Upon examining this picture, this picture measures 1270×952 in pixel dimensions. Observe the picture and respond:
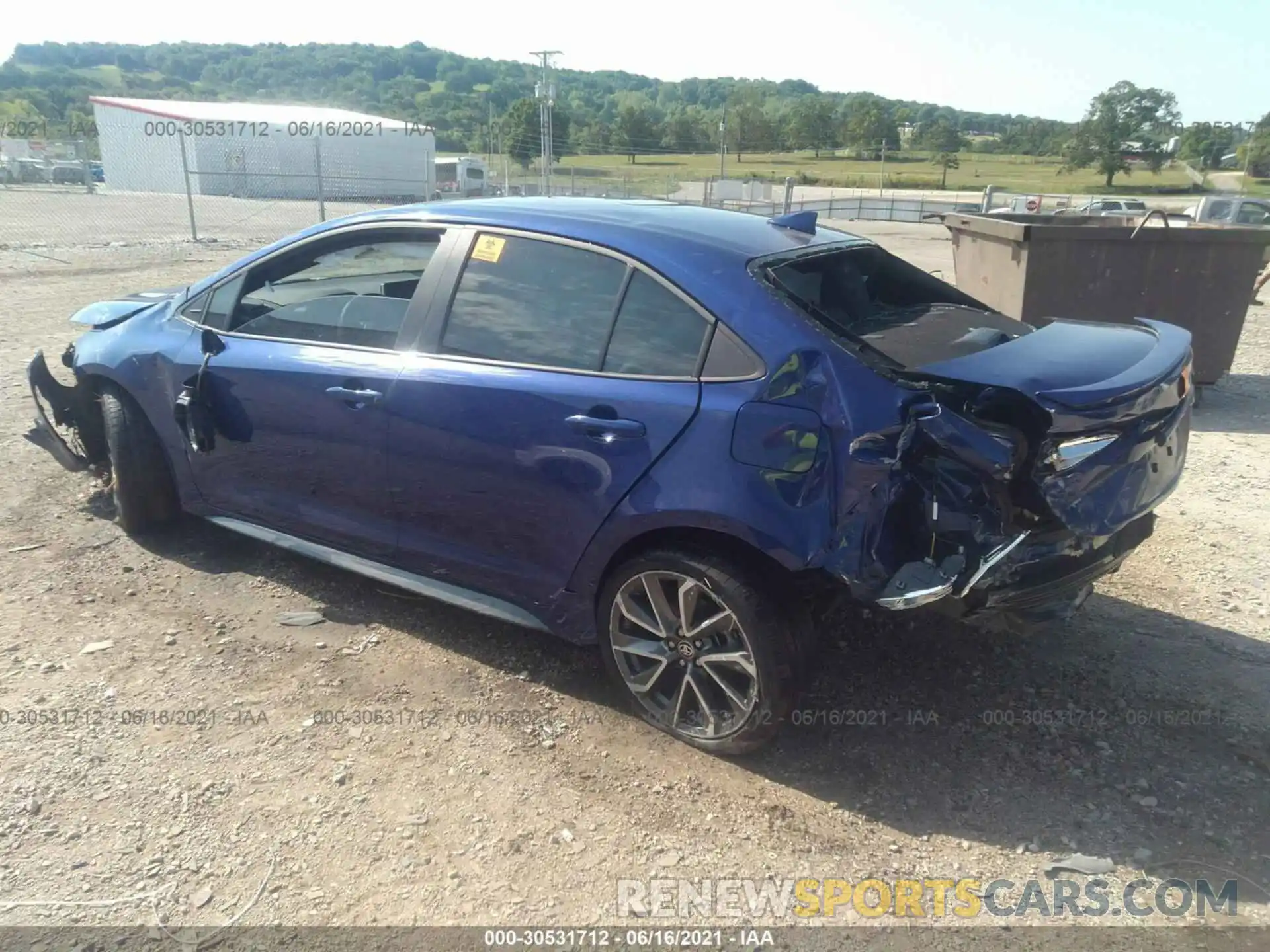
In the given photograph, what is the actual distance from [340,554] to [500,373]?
47.0 inches

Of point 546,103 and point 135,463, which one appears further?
point 546,103

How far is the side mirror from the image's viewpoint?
4082 millimetres

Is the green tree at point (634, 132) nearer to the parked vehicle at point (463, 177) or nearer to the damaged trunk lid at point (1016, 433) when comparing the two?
the parked vehicle at point (463, 177)

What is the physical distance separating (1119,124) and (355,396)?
64572 mm

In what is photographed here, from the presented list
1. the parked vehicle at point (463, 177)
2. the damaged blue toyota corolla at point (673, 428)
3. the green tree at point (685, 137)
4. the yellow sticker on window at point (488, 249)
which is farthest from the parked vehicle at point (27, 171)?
the yellow sticker on window at point (488, 249)

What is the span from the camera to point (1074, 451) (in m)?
2.81

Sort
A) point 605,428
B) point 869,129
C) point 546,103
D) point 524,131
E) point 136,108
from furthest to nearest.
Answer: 1. point 869,129
2. point 524,131
3. point 136,108
4. point 546,103
5. point 605,428

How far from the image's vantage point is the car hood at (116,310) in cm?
480

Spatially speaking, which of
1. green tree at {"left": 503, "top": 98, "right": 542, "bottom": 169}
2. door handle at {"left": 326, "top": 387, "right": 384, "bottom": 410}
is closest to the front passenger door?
door handle at {"left": 326, "top": 387, "right": 384, "bottom": 410}

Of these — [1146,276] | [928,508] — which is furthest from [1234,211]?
[928,508]

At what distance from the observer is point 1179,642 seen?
12.8ft

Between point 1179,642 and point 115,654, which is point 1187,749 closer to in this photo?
point 1179,642

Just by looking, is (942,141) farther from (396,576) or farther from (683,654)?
(683,654)

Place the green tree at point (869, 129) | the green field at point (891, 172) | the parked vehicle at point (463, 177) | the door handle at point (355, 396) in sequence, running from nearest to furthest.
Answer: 1. the door handle at point (355, 396)
2. the parked vehicle at point (463, 177)
3. the green field at point (891, 172)
4. the green tree at point (869, 129)
